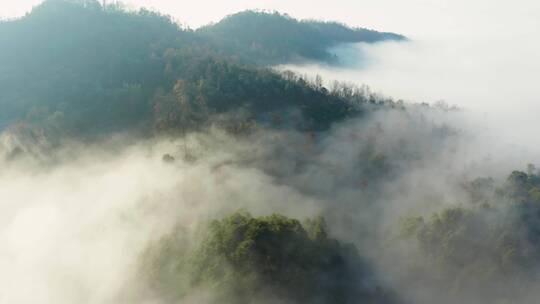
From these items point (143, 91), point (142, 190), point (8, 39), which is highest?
point (8, 39)

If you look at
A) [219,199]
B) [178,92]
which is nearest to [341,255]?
[219,199]

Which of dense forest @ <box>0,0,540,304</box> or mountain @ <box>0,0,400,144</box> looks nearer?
dense forest @ <box>0,0,540,304</box>

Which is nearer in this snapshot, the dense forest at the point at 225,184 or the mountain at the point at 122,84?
the dense forest at the point at 225,184

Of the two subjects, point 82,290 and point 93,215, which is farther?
point 93,215

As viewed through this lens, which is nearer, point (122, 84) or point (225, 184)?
point (225, 184)

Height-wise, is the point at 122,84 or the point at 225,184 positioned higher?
the point at 122,84

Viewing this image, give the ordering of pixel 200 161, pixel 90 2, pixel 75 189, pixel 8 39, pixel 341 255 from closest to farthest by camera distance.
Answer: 1. pixel 341 255
2. pixel 75 189
3. pixel 200 161
4. pixel 8 39
5. pixel 90 2

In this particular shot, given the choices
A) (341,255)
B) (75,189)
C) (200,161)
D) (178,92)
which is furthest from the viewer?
(178,92)

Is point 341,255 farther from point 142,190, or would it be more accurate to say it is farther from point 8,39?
point 8,39
